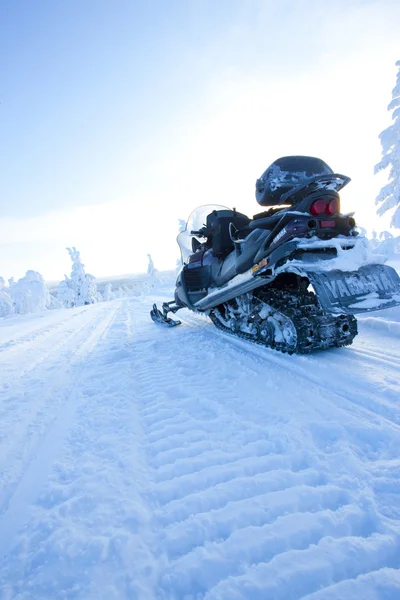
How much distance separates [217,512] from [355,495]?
0.63m

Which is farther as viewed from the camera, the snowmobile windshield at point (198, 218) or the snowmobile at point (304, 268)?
the snowmobile windshield at point (198, 218)

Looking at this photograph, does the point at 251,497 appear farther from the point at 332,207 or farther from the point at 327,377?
the point at 332,207

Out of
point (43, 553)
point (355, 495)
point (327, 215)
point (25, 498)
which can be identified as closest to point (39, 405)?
point (25, 498)

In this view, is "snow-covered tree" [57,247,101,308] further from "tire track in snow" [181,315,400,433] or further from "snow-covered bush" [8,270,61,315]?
"tire track in snow" [181,315,400,433]

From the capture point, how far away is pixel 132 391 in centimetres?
289

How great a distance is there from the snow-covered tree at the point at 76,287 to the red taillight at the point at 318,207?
1950 inches

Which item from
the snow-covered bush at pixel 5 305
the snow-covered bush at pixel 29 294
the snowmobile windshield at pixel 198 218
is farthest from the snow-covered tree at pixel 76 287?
the snowmobile windshield at pixel 198 218

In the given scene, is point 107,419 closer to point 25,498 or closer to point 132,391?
point 132,391

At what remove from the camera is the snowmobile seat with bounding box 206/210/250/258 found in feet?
16.7

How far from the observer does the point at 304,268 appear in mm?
2887

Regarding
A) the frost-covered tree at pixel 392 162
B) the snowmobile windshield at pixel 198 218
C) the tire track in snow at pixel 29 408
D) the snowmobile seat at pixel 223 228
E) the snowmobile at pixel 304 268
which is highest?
the frost-covered tree at pixel 392 162

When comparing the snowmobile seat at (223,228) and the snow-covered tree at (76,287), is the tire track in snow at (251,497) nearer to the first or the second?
→ the snowmobile seat at (223,228)

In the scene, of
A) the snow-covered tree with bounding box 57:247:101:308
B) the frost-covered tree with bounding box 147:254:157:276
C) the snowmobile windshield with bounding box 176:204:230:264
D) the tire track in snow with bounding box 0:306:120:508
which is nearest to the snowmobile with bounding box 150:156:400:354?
the snowmobile windshield with bounding box 176:204:230:264

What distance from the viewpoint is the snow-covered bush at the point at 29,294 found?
49.2 m
